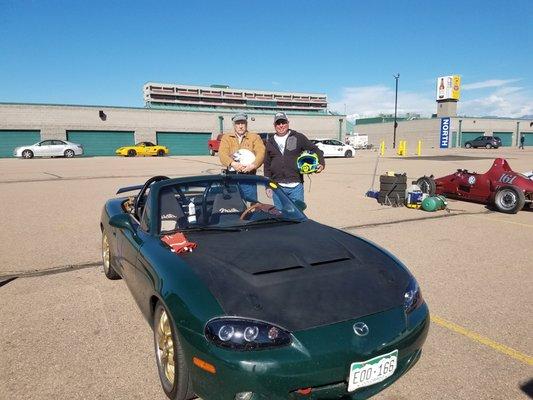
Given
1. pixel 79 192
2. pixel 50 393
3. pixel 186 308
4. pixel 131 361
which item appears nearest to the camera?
pixel 186 308

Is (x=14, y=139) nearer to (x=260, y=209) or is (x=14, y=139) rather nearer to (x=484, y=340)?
(x=260, y=209)

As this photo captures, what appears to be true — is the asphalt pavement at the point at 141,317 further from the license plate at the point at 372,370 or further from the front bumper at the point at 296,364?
the front bumper at the point at 296,364

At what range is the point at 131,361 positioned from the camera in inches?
111

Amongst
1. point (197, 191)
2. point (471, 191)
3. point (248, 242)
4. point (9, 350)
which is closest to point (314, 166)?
point (197, 191)

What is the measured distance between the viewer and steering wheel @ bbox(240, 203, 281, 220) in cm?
348

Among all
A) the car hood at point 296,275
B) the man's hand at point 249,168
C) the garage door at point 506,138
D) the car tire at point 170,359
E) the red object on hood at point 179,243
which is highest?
the garage door at point 506,138

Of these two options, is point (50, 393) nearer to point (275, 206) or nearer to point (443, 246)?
point (275, 206)

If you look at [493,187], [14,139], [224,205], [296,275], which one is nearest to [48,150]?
[14,139]

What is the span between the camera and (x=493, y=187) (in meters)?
8.59

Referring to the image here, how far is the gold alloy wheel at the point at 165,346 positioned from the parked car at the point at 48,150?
1233 inches

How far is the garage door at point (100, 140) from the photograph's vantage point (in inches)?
→ 1385

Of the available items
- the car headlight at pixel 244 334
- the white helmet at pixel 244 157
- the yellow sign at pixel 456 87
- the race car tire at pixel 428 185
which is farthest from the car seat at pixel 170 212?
the yellow sign at pixel 456 87

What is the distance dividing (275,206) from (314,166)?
6.80 ft

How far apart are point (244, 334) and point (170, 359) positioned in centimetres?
73
